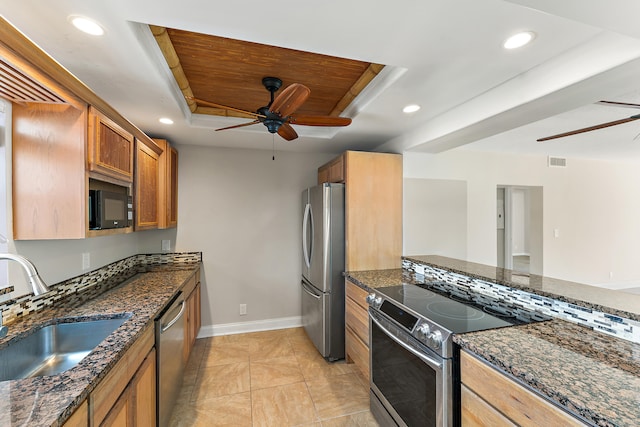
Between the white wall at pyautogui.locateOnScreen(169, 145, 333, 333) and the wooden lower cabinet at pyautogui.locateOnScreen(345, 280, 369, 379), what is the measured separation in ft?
3.81

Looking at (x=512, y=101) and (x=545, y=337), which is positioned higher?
(x=512, y=101)

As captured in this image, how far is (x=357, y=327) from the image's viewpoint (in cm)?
249

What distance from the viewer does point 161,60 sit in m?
1.64

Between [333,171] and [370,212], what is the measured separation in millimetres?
655

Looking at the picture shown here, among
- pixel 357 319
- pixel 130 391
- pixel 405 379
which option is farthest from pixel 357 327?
pixel 130 391

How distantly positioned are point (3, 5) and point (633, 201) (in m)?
7.72

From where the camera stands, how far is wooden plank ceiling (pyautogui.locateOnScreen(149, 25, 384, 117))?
63.7 inches

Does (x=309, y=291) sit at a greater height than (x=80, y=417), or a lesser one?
lesser

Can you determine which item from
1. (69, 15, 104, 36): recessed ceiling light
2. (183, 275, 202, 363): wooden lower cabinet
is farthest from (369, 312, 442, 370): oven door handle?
(69, 15, 104, 36): recessed ceiling light

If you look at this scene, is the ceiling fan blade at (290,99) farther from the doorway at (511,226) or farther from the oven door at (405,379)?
the doorway at (511,226)

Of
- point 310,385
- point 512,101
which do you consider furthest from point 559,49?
point 310,385

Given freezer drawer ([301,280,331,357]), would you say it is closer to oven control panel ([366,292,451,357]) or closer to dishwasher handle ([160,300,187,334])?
oven control panel ([366,292,451,357])

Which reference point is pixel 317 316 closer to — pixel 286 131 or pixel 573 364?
pixel 286 131

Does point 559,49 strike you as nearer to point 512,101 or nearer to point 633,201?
point 512,101
